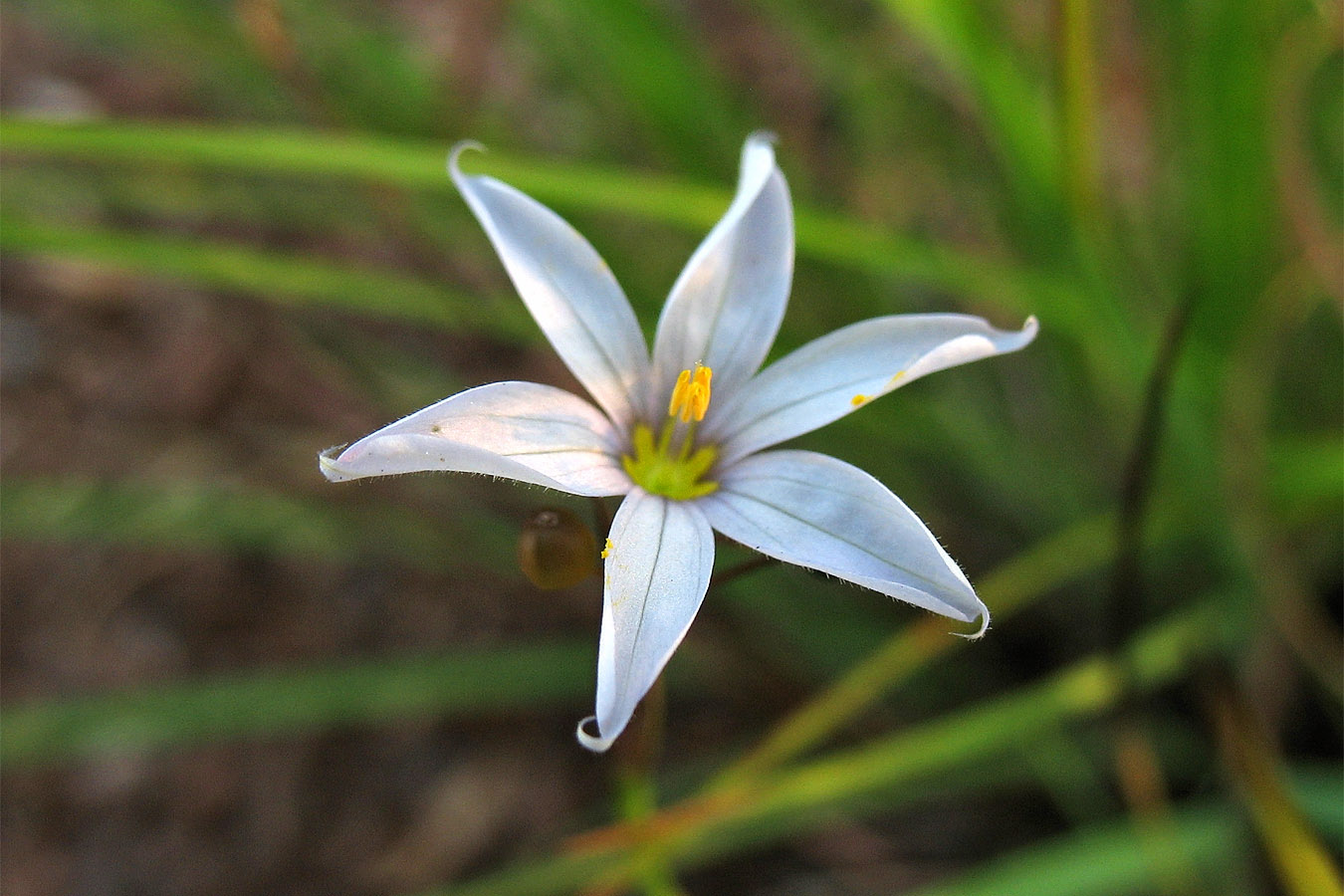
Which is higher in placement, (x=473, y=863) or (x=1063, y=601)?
(x=1063, y=601)

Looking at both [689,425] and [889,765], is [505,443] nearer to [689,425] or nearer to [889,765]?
[689,425]

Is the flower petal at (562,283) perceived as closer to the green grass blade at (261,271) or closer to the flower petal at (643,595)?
the flower petal at (643,595)

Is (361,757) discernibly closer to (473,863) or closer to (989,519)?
(473,863)

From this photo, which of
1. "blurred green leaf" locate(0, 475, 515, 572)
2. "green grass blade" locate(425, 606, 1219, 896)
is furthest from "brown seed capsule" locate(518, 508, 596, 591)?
"blurred green leaf" locate(0, 475, 515, 572)

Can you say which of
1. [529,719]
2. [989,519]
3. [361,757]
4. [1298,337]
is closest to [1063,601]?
[989,519]

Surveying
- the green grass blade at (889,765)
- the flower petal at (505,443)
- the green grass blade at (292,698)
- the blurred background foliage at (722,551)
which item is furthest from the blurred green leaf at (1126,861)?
the flower petal at (505,443)

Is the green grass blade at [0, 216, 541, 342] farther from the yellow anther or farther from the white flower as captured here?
the yellow anther
